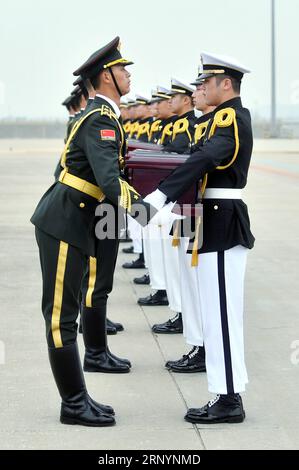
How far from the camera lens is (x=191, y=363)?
6391mm

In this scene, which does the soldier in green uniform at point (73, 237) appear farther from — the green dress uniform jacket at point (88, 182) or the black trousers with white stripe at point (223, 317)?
the black trousers with white stripe at point (223, 317)

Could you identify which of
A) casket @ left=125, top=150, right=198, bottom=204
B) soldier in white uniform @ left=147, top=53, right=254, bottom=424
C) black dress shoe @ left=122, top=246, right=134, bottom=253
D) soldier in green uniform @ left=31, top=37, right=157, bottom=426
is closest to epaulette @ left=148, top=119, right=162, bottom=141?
black dress shoe @ left=122, top=246, right=134, bottom=253

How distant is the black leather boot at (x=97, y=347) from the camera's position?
639 centimetres

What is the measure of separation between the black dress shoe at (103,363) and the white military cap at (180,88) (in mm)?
2419

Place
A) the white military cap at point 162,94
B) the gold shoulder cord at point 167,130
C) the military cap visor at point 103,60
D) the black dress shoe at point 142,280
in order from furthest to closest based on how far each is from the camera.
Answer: the black dress shoe at point 142,280 → the white military cap at point 162,94 → the gold shoulder cord at point 167,130 → the military cap visor at point 103,60

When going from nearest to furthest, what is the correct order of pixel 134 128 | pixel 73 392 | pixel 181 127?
1. pixel 73 392
2. pixel 181 127
3. pixel 134 128

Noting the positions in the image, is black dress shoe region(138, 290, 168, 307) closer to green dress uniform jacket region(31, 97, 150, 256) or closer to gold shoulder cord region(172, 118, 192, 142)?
gold shoulder cord region(172, 118, 192, 142)

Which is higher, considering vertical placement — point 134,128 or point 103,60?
point 103,60

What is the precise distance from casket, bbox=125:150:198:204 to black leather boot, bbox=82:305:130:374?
41.7 inches

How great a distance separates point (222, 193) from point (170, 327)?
2.32 metres

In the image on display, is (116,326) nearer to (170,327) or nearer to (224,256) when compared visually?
(170,327)

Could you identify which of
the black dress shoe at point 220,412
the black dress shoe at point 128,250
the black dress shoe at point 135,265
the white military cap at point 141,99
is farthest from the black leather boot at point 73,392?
the white military cap at point 141,99

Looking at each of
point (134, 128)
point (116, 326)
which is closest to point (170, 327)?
Result: point (116, 326)

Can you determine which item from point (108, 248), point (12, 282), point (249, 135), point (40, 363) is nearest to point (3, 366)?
point (40, 363)
